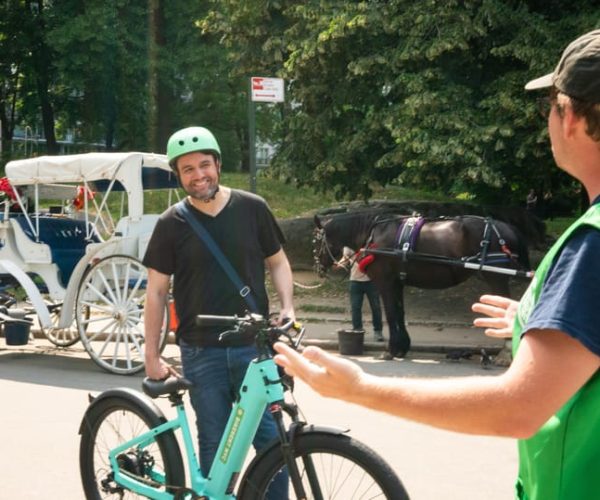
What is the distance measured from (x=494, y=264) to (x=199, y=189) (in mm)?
7406

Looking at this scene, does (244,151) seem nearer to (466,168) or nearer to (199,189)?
(466,168)

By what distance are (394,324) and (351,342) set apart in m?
0.65

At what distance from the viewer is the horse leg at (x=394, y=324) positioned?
11.6 metres

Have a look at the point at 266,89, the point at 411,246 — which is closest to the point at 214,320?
the point at 411,246

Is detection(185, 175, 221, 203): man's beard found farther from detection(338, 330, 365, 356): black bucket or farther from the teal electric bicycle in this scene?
detection(338, 330, 365, 356): black bucket

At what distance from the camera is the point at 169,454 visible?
4.36m

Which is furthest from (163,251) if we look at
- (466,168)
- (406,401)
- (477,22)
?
(477,22)

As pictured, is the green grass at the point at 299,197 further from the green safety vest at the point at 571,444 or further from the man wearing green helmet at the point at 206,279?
the green safety vest at the point at 571,444

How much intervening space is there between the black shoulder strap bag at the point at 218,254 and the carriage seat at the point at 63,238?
7351 mm

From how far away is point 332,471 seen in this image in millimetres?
3654

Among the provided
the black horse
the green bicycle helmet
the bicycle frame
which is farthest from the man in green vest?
the black horse

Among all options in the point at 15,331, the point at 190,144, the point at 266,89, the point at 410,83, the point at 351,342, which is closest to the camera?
the point at 190,144

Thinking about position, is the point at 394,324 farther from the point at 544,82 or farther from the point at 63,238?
the point at 544,82

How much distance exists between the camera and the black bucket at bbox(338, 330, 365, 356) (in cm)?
1194
